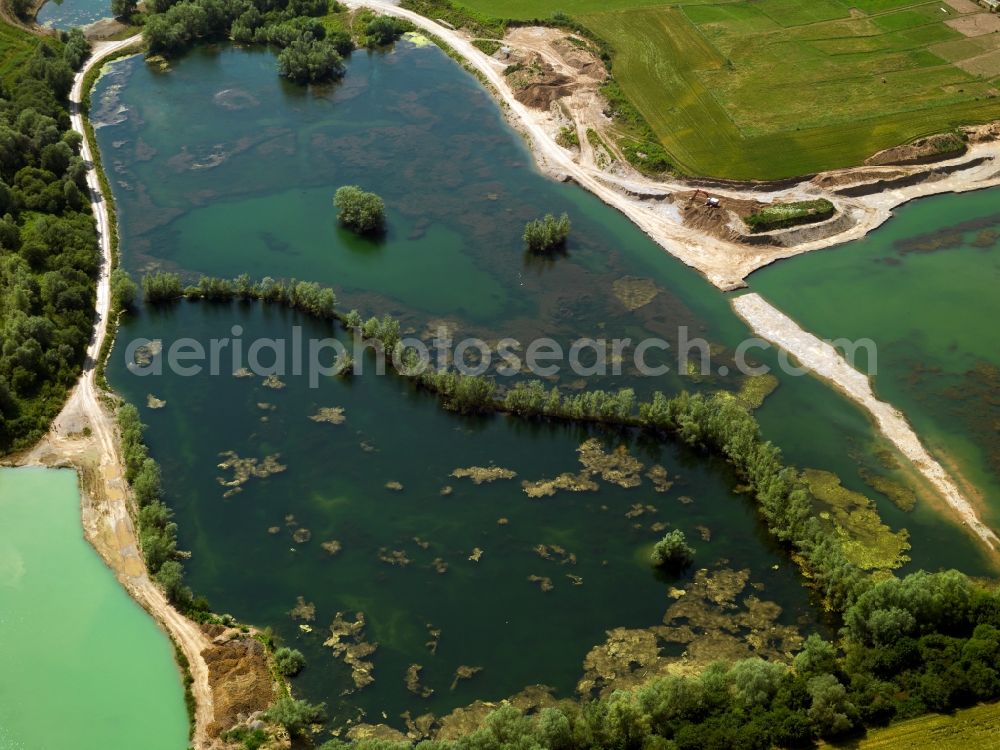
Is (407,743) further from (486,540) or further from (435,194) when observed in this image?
(435,194)

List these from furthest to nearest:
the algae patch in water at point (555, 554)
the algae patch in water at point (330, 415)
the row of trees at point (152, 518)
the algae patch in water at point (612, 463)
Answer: the algae patch in water at point (330, 415), the algae patch in water at point (612, 463), the algae patch in water at point (555, 554), the row of trees at point (152, 518)

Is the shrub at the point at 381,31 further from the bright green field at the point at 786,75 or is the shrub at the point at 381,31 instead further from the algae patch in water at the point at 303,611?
the algae patch in water at the point at 303,611

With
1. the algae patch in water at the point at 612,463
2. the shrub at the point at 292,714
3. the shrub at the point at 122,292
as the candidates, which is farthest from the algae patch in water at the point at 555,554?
the shrub at the point at 122,292

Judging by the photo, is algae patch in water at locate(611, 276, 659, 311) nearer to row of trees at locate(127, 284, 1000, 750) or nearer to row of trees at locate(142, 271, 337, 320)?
row of trees at locate(127, 284, 1000, 750)

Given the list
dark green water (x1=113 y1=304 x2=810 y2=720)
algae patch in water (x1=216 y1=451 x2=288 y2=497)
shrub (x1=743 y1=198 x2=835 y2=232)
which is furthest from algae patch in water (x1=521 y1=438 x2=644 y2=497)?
shrub (x1=743 y1=198 x2=835 y2=232)

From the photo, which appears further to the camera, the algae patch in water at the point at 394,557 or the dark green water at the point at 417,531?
the algae patch in water at the point at 394,557

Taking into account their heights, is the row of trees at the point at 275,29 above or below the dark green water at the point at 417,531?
above

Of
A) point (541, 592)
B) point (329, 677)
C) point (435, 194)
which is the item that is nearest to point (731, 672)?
point (541, 592)
